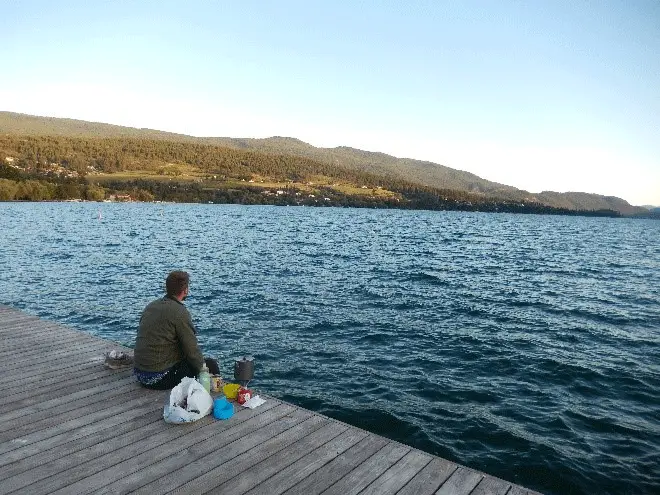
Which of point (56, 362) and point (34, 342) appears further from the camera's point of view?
point (34, 342)

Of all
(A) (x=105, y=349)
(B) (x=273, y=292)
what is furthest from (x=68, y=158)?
(A) (x=105, y=349)

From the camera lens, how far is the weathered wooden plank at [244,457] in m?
5.81

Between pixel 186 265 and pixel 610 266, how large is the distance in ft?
150

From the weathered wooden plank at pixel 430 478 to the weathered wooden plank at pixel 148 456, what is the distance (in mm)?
2593

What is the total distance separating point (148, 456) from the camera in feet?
21.1

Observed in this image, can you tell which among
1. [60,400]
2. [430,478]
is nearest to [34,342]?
[60,400]

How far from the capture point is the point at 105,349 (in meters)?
11.3

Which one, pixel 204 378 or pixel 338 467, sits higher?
pixel 204 378

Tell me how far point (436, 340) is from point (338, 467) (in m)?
13.2

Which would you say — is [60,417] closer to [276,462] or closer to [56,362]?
[56,362]

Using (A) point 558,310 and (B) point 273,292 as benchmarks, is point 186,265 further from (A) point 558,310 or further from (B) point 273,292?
(A) point 558,310

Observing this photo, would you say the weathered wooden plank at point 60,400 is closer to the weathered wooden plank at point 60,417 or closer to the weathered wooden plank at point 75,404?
the weathered wooden plank at point 75,404

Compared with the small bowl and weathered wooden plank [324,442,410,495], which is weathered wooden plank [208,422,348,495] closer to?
weathered wooden plank [324,442,410,495]

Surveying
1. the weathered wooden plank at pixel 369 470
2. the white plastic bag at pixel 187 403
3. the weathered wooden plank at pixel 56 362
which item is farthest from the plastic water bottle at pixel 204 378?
the weathered wooden plank at pixel 56 362
